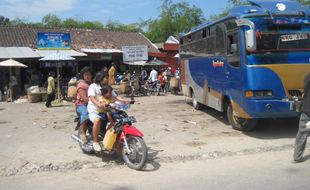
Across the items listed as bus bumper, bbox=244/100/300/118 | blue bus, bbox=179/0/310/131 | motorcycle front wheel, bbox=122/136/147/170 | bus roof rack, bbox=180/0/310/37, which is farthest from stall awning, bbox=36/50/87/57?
motorcycle front wheel, bbox=122/136/147/170

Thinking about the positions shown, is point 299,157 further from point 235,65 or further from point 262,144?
point 235,65

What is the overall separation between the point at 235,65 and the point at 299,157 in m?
Result: 3.28

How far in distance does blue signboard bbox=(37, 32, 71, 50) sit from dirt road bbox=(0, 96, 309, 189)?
11207 mm

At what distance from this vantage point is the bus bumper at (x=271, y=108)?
9055 mm

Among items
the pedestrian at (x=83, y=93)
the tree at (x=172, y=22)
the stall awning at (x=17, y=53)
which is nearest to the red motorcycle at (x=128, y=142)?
the pedestrian at (x=83, y=93)

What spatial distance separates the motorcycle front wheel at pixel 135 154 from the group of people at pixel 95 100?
1.82 ft

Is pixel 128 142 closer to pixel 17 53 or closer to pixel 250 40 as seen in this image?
pixel 250 40

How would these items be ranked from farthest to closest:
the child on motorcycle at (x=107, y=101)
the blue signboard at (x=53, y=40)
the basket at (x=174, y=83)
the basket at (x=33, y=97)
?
the basket at (x=174, y=83)
the blue signboard at (x=53, y=40)
the basket at (x=33, y=97)
the child on motorcycle at (x=107, y=101)

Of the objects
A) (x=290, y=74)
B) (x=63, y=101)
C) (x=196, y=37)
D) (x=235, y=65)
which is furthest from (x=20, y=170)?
(x=63, y=101)

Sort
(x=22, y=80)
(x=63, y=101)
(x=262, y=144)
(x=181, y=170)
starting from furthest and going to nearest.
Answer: (x=22, y=80), (x=63, y=101), (x=262, y=144), (x=181, y=170)

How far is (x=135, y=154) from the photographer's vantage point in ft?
22.7

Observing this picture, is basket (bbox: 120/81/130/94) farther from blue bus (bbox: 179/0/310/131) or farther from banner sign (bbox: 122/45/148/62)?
blue bus (bbox: 179/0/310/131)

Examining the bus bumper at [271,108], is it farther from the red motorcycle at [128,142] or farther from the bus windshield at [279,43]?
the red motorcycle at [128,142]

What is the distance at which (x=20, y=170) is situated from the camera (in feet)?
23.5
